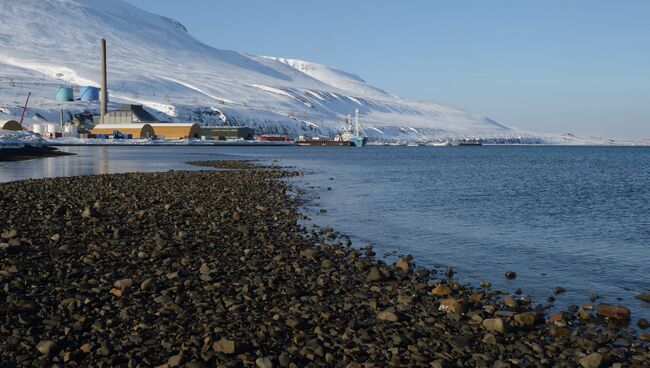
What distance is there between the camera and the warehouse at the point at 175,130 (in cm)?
18862

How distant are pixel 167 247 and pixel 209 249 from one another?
3.79 feet

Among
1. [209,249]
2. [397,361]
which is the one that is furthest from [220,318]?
[209,249]

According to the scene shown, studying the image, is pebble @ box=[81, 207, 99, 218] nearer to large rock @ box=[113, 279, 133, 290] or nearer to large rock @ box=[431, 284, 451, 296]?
large rock @ box=[113, 279, 133, 290]

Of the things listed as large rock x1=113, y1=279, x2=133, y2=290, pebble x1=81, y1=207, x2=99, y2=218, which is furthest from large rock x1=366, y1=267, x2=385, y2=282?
pebble x1=81, y1=207, x2=99, y2=218

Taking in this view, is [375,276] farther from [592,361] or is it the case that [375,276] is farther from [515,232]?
[515,232]

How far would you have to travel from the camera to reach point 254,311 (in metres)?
11.7

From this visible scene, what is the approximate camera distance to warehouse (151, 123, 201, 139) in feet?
619

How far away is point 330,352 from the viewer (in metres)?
9.80

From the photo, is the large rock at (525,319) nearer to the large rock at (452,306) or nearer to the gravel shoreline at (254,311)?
the gravel shoreline at (254,311)

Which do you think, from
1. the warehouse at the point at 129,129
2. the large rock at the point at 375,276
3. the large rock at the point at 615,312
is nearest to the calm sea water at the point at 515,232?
the large rock at the point at 615,312

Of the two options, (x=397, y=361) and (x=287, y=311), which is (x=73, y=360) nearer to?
(x=287, y=311)

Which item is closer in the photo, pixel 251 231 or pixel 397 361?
pixel 397 361

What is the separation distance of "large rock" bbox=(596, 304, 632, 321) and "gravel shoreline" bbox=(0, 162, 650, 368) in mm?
26

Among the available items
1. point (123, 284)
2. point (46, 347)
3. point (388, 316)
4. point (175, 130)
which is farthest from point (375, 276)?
point (175, 130)
